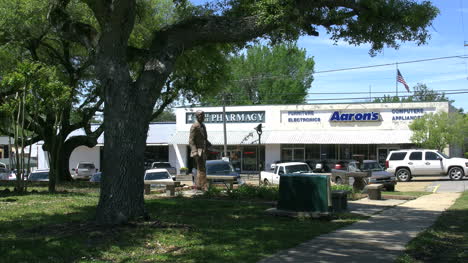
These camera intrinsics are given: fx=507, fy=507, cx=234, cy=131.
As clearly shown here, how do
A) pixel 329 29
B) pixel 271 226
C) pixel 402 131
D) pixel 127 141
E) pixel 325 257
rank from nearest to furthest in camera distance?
pixel 325 257
pixel 127 141
pixel 271 226
pixel 329 29
pixel 402 131

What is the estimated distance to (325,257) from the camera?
24.1ft

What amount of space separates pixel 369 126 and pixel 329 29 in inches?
1223

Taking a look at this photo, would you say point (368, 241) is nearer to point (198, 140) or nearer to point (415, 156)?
point (198, 140)

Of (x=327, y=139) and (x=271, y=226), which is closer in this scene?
(x=271, y=226)

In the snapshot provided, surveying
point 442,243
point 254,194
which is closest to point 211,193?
point 254,194

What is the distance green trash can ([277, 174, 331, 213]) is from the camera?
1087 cm

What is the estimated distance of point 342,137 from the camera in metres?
41.2

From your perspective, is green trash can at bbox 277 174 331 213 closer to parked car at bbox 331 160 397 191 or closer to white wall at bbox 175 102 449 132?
parked car at bbox 331 160 397 191

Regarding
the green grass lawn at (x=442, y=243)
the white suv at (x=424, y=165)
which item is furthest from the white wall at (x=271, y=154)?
the green grass lawn at (x=442, y=243)

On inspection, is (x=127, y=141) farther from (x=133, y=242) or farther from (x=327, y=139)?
(x=327, y=139)

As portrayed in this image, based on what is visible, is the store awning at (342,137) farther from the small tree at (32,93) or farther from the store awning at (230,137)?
the small tree at (32,93)

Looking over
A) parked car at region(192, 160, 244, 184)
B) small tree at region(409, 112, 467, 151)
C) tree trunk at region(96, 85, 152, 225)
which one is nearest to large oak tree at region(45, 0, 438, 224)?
tree trunk at region(96, 85, 152, 225)

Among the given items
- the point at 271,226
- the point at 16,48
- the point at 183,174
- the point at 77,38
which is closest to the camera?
the point at 271,226

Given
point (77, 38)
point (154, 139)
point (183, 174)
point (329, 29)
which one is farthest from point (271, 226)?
point (154, 139)
